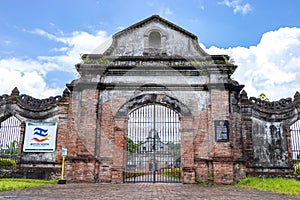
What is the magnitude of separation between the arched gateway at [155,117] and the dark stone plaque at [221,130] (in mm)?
37

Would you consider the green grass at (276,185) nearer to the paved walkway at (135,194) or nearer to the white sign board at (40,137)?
the paved walkway at (135,194)

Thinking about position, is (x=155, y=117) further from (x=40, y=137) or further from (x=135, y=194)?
(x=135, y=194)

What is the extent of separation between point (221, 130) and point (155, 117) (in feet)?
8.82

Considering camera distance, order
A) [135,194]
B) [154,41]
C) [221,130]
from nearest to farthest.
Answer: [135,194] < [221,130] < [154,41]

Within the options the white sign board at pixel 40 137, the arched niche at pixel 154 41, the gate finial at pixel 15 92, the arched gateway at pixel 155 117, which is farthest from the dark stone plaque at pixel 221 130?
the gate finial at pixel 15 92

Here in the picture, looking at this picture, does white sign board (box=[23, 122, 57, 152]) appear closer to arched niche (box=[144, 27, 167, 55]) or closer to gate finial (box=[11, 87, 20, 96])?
gate finial (box=[11, 87, 20, 96])

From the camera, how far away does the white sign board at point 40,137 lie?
1237 centimetres

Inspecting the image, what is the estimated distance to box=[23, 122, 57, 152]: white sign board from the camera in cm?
1237

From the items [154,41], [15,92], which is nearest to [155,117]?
[154,41]

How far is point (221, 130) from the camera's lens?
11320 mm

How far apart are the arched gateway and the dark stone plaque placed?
0.12 feet

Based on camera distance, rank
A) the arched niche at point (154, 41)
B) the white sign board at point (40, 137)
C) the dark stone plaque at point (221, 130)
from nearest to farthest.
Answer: the dark stone plaque at point (221, 130), the white sign board at point (40, 137), the arched niche at point (154, 41)

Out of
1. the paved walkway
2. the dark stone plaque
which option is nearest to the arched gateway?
the dark stone plaque

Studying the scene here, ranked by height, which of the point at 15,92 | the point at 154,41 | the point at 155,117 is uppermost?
the point at 154,41
